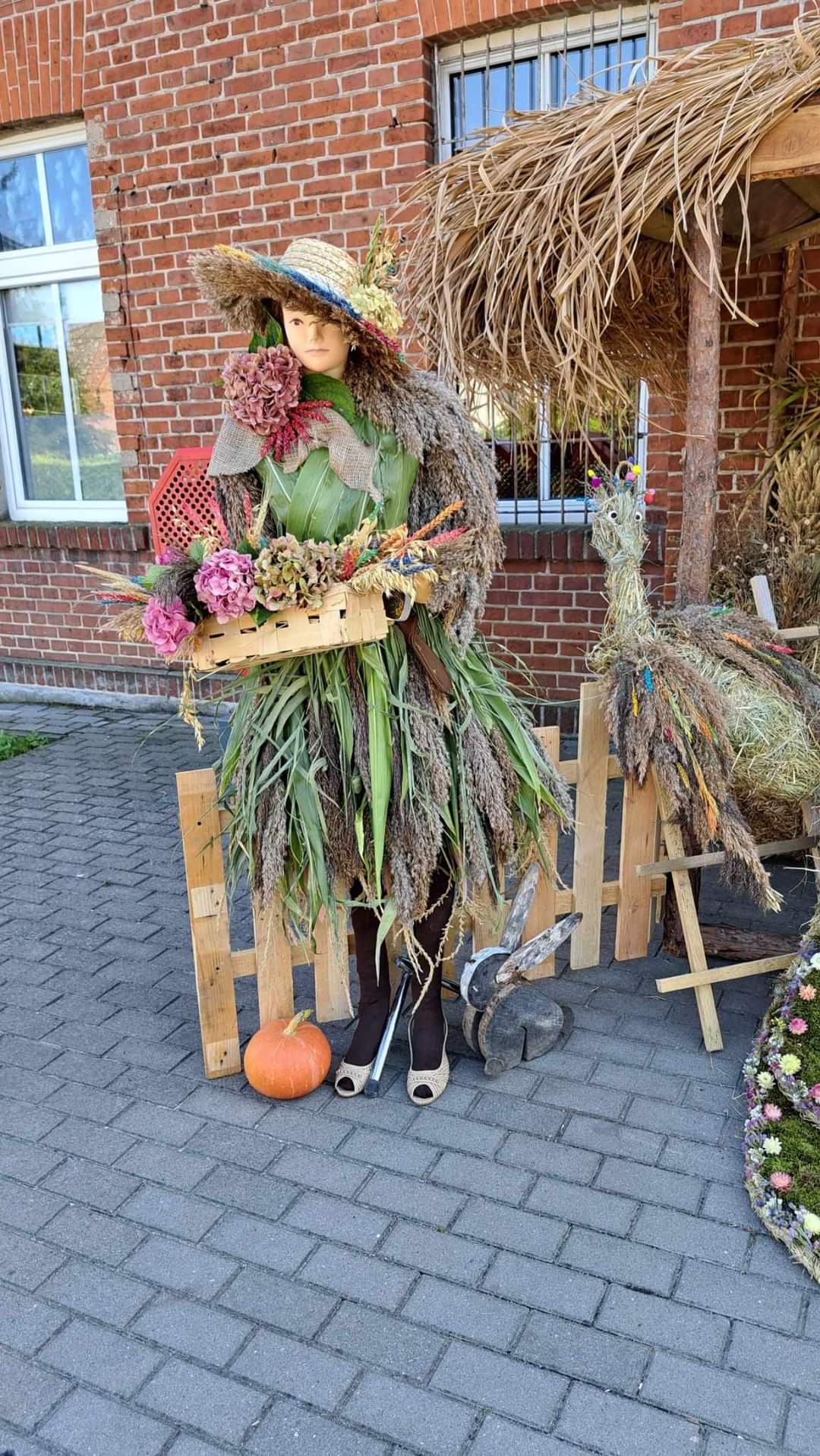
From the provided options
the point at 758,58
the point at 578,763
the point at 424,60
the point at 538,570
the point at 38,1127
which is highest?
the point at 424,60

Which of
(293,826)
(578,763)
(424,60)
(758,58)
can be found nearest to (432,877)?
(293,826)

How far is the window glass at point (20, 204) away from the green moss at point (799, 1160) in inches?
260

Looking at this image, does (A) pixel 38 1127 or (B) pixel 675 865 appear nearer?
(A) pixel 38 1127

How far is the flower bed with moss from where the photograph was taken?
2088mm

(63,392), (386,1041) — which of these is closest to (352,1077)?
(386,1041)

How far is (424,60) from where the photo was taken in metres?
4.78

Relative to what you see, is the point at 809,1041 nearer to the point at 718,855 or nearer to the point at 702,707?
the point at 718,855

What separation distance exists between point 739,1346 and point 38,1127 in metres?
1.71

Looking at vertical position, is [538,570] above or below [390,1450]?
above

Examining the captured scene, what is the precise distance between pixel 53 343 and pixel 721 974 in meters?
5.98

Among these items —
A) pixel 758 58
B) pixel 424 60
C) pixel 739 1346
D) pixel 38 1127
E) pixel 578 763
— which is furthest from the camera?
pixel 424 60

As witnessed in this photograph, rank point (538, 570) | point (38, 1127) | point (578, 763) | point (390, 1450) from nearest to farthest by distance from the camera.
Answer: point (390, 1450), point (38, 1127), point (578, 763), point (538, 570)

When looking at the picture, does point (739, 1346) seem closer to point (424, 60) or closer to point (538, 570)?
point (538, 570)


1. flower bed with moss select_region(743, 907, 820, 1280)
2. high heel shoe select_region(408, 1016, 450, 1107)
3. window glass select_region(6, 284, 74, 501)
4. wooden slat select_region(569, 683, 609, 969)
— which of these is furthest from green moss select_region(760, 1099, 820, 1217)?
window glass select_region(6, 284, 74, 501)
